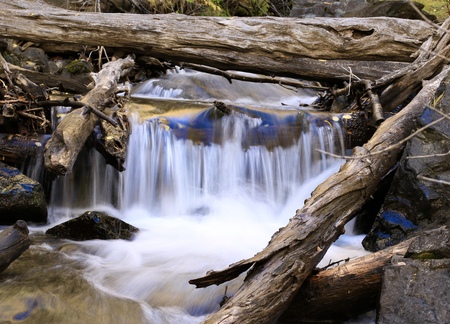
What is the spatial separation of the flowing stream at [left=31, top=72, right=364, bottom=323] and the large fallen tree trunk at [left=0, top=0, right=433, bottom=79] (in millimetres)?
730

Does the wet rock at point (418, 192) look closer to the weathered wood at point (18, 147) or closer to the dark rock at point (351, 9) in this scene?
the weathered wood at point (18, 147)

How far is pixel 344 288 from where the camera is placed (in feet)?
10.9

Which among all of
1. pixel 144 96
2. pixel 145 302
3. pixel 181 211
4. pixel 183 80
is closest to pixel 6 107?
pixel 181 211

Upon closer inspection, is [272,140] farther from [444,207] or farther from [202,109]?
[444,207]

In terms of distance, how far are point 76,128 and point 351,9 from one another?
433 inches

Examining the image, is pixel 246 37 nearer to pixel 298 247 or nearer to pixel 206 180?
pixel 206 180

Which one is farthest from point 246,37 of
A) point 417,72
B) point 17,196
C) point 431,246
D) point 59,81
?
point 431,246

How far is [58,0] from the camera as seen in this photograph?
10.0 meters

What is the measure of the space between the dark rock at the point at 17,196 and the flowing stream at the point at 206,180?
1.44ft

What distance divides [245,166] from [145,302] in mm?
2857

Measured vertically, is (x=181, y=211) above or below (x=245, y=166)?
below

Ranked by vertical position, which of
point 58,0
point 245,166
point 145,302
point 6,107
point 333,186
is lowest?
point 145,302

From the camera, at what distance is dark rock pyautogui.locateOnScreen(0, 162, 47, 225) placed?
5.22m

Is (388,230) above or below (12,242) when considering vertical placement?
below
